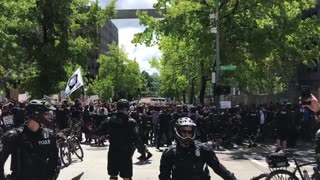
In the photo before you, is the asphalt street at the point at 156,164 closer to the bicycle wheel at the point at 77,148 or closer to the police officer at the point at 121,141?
the bicycle wheel at the point at 77,148

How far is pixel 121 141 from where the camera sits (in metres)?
8.56

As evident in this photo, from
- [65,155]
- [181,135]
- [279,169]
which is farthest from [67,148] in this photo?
[181,135]

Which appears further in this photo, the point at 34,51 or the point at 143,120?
the point at 34,51

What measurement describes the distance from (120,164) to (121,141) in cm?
36

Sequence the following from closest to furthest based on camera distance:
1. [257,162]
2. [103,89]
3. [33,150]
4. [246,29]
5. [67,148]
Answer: [33,150]
[67,148]
[257,162]
[246,29]
[103,89]

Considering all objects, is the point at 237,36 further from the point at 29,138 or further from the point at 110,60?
the point at 110,60

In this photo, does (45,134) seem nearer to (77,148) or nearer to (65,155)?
(65,155)

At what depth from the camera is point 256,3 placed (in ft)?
91.2

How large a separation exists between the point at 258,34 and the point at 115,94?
236ft

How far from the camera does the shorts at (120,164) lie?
8492 mm

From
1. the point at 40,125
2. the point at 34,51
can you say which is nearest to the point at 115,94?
the point at 34,51

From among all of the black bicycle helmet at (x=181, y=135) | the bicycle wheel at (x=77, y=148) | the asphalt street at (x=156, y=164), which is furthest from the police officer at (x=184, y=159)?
the bicycle wheel at (x=77, y=148)

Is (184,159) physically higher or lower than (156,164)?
higher

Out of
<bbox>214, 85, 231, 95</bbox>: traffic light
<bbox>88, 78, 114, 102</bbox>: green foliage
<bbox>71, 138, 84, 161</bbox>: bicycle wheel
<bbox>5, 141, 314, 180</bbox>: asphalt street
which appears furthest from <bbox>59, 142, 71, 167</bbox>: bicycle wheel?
<bbox>88, 78, 114, 102</bbox>: green foliage
